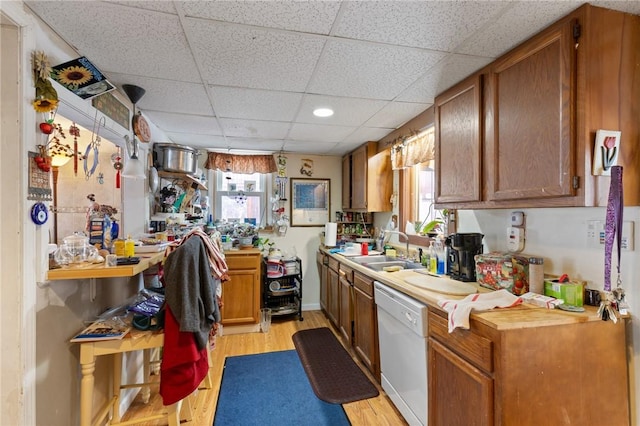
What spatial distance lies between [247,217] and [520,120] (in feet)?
10.8

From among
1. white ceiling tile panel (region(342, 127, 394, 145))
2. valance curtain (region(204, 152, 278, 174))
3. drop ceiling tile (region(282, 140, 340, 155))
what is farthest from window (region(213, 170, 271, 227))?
white ceiling tile panel (region(342, 127, 394, 145))

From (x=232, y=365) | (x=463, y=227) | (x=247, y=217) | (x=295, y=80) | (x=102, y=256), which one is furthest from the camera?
(x=247, y=217)

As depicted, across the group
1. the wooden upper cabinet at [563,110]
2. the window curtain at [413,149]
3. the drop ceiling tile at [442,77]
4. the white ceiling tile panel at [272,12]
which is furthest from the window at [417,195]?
the white ceiling tile panel at [272,12]

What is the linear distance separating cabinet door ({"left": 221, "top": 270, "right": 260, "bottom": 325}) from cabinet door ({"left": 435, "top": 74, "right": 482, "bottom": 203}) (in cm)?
217

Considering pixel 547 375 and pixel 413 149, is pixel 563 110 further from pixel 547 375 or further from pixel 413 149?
pixel 413 149

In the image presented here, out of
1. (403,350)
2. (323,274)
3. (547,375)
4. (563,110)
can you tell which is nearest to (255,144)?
(323,274)

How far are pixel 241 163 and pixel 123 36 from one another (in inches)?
98.1

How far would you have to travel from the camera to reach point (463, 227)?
7.13 ft

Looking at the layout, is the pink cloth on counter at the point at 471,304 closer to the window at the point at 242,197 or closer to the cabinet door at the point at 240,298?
the cabinet door at the point at 240,298

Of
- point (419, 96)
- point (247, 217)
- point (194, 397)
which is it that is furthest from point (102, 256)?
point (247, 217)

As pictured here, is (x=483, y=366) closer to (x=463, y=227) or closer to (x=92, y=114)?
(x=463, y=227)

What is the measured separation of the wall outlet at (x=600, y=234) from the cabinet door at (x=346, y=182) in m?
2.69

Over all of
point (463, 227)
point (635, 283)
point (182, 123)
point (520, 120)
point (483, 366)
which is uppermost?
point (182, 123)

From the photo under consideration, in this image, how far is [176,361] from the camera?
1.44 m
